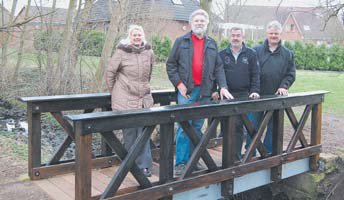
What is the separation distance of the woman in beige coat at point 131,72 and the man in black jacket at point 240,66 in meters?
1.01

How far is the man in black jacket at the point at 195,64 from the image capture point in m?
4.84

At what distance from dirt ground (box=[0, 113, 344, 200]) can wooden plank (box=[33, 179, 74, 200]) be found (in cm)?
5

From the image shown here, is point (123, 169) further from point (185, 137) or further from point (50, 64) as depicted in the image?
point (50, 64)

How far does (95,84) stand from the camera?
10.0 meters

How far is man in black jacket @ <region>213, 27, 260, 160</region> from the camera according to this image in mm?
5273

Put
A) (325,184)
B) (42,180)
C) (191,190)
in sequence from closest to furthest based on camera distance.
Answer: (191,190) → (42,180) → (325,184)

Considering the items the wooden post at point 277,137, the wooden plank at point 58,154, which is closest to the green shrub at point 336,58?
the wooden post at point 277,137

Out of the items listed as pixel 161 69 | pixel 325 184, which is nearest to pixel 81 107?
pixel 325 184

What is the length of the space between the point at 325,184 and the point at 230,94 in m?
2.15

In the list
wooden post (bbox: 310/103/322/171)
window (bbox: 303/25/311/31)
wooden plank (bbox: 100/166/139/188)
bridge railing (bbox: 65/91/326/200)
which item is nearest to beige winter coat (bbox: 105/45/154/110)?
bridge railing (bbox: 65/91/326/200)

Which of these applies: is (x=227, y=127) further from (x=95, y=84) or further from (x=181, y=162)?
(x=95, y=84)

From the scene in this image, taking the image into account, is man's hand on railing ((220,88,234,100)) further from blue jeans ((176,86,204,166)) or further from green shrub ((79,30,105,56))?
green shrub ((79,30,105,56))

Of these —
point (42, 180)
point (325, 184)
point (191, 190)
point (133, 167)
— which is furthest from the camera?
point (325, 184)

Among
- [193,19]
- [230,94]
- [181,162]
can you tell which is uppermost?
[193,19]
